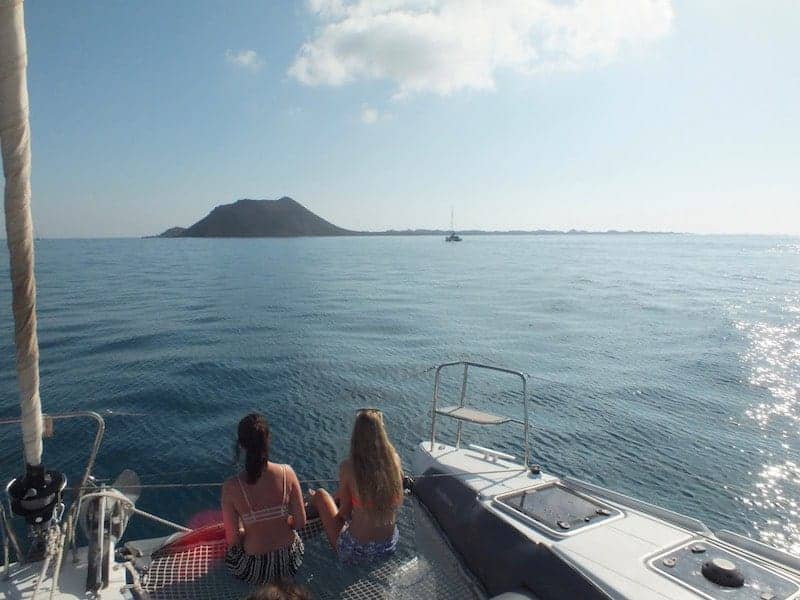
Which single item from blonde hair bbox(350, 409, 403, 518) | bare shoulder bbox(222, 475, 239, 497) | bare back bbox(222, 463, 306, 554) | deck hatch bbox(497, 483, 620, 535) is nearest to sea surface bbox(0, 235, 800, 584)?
bare back bbox(222, 463, 306, 554)

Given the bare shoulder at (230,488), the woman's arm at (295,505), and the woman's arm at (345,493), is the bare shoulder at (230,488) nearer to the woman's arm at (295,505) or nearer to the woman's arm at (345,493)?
the woman's arm at (295,505)

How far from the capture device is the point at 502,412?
42.5 feet

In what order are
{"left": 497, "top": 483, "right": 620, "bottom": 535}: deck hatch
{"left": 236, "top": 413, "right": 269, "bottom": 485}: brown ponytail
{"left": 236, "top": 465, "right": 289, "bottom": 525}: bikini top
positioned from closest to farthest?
{"left": 236, "top": 413, "right": 269, "bottom": 485}: brown ponytail
{"left": 236, "top": 465, "right": 289, "bottom": 525}: bikini top
{"left": 497, "top": 483, "right": 620, "bottom": 535}: deck hatch

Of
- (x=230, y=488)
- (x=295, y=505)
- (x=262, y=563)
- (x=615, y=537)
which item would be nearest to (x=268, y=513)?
(x=295, y=505)

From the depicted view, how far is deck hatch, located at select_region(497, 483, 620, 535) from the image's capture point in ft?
14.2

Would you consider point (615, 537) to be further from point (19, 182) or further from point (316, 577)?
point (19, 182)

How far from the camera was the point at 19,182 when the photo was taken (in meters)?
2.62

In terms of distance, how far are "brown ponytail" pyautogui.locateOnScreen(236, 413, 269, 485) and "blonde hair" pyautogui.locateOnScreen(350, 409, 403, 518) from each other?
75 cm

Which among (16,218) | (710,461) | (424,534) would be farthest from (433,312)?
(16,218)

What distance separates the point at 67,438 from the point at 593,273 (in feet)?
158

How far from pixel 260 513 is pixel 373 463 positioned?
96 centimetres

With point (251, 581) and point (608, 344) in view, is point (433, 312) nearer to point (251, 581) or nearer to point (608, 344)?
point (608, 344)

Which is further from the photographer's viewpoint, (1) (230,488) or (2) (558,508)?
(2) (558,508)

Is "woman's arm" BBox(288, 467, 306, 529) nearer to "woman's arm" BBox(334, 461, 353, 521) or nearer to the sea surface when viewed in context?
"woman's arm" BBox(334, 461, 353, 521)
